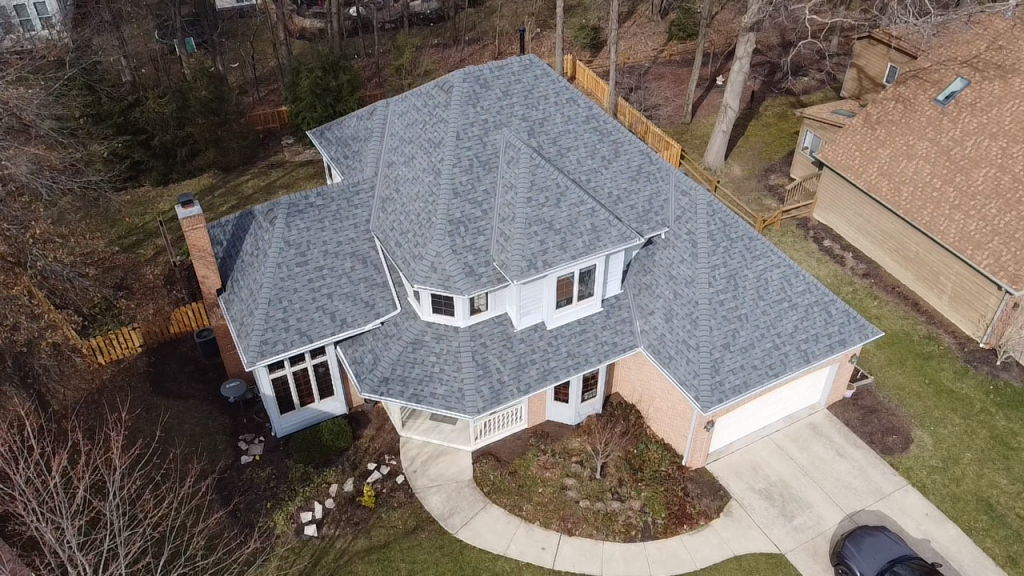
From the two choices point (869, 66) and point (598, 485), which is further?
point (869, 66)

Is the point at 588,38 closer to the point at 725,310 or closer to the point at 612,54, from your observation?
the point at 612,54

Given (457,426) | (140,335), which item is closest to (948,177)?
(457,426)

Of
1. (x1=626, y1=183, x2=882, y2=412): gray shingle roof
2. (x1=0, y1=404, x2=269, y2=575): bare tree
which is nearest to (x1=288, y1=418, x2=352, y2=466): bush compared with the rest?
(x1=0, y1=404, x2=269, y2=575): bare tree

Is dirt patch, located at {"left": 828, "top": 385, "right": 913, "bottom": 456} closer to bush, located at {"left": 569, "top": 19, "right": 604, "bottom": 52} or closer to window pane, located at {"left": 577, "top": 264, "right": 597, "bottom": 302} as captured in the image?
window pane, located at {"left": 577, "top": 264, "right": 597, "bottom": 302}

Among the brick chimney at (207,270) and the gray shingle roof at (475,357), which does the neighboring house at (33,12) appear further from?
the gray shingle roof at (475,357)

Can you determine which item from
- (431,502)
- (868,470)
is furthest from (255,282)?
(868,470)

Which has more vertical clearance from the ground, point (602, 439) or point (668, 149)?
point (668, 149)
